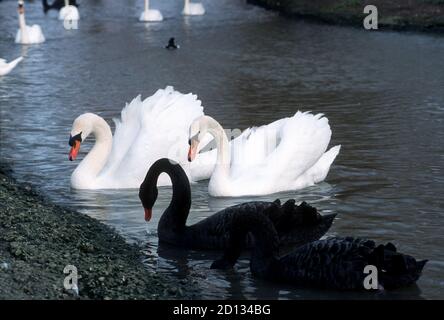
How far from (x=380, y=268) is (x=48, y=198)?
436 cm

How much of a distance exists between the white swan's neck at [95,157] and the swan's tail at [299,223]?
3087mm

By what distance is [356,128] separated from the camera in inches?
562

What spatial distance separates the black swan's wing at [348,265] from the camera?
789cm

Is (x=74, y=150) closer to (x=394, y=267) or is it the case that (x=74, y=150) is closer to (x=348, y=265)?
(x=348, y=265)

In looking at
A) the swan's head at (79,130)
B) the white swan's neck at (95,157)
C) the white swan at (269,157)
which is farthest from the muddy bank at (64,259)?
the white swan at (269,157)

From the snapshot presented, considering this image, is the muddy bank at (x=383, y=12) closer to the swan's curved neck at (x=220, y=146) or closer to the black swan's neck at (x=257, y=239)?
the swan's curved neck at (x=220, y=146)

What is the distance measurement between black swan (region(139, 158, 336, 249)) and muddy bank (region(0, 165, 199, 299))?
39cm

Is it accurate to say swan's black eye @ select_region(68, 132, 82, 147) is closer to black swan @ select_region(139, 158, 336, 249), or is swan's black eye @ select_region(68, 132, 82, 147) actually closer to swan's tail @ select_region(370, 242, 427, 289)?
black swan @ select_region(139, 158, 336, 249)

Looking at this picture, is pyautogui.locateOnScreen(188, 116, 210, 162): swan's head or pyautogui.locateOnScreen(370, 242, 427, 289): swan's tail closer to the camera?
pyautogui.locateOnScreen(370, 242, 427, 289): swan's tail

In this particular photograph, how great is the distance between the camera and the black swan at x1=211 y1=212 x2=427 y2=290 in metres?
7.91

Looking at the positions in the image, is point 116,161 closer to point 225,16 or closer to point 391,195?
point 391,195

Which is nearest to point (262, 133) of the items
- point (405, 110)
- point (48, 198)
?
point (48, 198)

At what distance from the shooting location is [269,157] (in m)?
11.2

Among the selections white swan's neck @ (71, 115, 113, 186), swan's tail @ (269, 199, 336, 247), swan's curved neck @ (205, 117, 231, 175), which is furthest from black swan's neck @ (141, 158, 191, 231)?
white swan's neck @ (71, 115, 113, 186)
